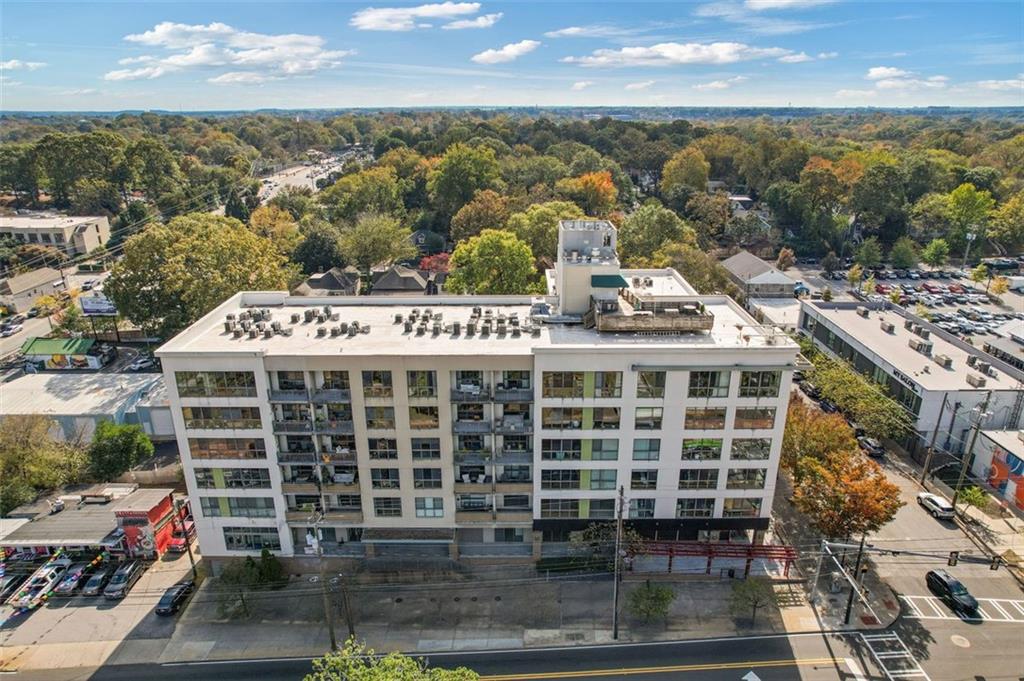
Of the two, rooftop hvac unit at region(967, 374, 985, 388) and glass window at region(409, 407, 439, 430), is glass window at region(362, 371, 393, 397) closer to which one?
glass window at region(409, 407, 439, 430)

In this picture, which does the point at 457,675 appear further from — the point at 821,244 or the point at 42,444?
the point at 821,244

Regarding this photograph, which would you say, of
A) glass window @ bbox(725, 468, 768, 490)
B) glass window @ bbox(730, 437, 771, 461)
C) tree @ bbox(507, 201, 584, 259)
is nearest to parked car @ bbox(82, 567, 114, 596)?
glass window @ bbox(725, 468, 768, 490)

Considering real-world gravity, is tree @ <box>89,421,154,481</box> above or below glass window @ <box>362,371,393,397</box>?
below

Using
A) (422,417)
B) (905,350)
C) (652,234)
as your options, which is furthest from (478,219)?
(422,417)

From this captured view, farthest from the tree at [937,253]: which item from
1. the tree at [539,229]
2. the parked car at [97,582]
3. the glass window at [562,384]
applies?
the parked car at [97,582]

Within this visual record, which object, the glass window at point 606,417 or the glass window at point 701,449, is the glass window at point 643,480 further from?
the glass window at point 606,417

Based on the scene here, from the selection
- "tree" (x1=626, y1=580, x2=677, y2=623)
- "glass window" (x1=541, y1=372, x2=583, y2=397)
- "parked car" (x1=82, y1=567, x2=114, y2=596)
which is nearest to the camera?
"tree" (x1=626, y1=580, x2=677, y2=623)

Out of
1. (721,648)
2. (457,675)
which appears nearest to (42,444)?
(457,675)
